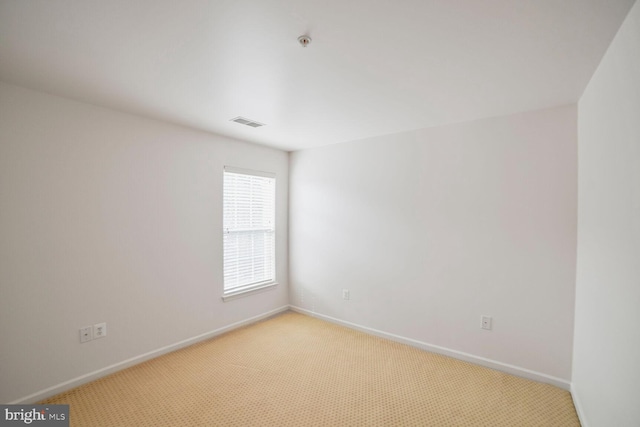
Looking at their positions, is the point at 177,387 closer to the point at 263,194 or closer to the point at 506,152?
the point at 263,194

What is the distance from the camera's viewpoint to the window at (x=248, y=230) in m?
3.51

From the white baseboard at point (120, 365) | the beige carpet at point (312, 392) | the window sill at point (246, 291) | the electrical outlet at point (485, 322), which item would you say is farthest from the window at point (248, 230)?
the electrical outlet at point (485, 322)

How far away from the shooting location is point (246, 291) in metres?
3.63

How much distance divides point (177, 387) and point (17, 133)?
2.25 m

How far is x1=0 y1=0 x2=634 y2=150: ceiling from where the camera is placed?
51.0 inches

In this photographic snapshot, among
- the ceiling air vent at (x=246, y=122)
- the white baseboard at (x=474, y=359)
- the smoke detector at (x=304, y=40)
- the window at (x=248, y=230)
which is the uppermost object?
the smoke detector at (x=304, y=40)

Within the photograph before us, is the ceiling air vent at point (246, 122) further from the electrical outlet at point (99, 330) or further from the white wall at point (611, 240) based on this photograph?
the white wall at point (611, 240)

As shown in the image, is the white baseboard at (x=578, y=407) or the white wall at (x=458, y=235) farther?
the white wall at (x=458, y=235)

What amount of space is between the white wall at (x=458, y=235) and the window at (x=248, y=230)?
57 centimetres

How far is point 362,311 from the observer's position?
3516 mm

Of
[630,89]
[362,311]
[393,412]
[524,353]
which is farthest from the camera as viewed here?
[362,311]

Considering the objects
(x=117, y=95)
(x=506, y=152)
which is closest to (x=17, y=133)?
(x=117, y=95)

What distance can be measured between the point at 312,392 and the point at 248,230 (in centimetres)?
206

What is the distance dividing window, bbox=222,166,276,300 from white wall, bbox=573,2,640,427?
3199 mm
